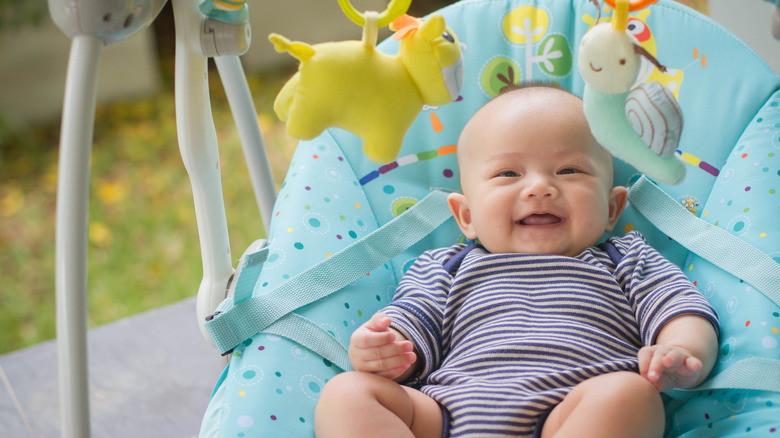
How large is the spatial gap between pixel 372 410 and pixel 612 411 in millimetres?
245

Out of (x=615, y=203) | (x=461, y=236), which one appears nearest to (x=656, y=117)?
(x=615, y=203)

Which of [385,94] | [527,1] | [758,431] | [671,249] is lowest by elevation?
[758,431]

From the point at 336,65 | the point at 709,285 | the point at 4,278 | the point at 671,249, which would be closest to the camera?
the point at 336,65

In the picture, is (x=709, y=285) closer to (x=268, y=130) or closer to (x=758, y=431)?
(x=758, y=431)

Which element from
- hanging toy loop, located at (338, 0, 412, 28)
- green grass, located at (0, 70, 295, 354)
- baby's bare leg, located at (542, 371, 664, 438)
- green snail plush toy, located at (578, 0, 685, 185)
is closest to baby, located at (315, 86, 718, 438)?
baby's bare leg, located at (542, 371, 664, 438)

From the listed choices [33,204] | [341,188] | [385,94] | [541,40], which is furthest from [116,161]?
[385,94]

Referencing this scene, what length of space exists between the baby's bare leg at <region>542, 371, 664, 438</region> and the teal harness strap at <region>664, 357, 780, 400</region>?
0.31ft

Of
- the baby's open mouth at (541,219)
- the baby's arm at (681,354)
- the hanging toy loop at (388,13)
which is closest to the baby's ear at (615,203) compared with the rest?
the baby's open mouth at (541,219)

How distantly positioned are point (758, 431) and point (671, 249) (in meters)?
0.38

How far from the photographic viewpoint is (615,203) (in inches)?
43.7

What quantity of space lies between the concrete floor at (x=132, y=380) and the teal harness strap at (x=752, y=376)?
962mm

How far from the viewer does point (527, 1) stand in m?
1.28

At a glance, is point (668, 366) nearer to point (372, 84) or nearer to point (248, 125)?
point (372, 84)

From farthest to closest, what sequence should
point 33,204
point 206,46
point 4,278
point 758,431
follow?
1. point 33,204
2. point 4,278
3. point 206,46
4. point 758,431
